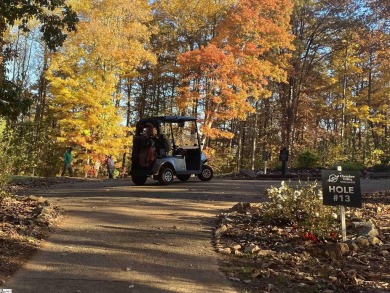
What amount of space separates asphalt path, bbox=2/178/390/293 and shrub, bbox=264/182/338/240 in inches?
47.6

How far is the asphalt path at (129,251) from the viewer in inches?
171

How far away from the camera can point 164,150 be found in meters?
13.3

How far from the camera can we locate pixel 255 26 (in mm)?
21766

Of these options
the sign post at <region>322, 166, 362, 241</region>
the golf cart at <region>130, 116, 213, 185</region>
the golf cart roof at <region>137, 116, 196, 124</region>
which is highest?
the golf cart roof at <region>137, 116, 196, 124</region>

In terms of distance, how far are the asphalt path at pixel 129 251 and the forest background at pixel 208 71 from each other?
7938mm

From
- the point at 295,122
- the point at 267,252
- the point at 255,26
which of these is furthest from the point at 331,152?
the point at 267,252

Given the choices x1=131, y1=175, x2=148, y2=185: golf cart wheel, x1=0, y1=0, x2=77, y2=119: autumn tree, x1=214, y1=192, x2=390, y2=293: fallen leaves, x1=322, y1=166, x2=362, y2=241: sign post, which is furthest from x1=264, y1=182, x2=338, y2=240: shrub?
x1=131, y1=175, x2=148, y2=185: golf cart wheel

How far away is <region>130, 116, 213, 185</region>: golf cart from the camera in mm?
13133

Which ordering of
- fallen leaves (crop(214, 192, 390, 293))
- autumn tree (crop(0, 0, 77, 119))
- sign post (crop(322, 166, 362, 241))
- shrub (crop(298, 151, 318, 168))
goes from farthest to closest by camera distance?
shrub (crop(298, 151, 318, 168)) < autumn tree (crop(0, 0, 77, 119)) < sign post (crop(322, 166, 362, 241)) < fallen leaves (crop(214, 192, 390, 293))

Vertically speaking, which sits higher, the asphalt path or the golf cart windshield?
the golf cart windshield

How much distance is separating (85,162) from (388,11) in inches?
806

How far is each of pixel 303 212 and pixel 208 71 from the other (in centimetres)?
1566

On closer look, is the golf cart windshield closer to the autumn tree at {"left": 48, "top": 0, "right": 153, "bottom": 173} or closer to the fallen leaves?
the fallen leaves

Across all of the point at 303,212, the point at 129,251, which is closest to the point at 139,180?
the point at 303,212
